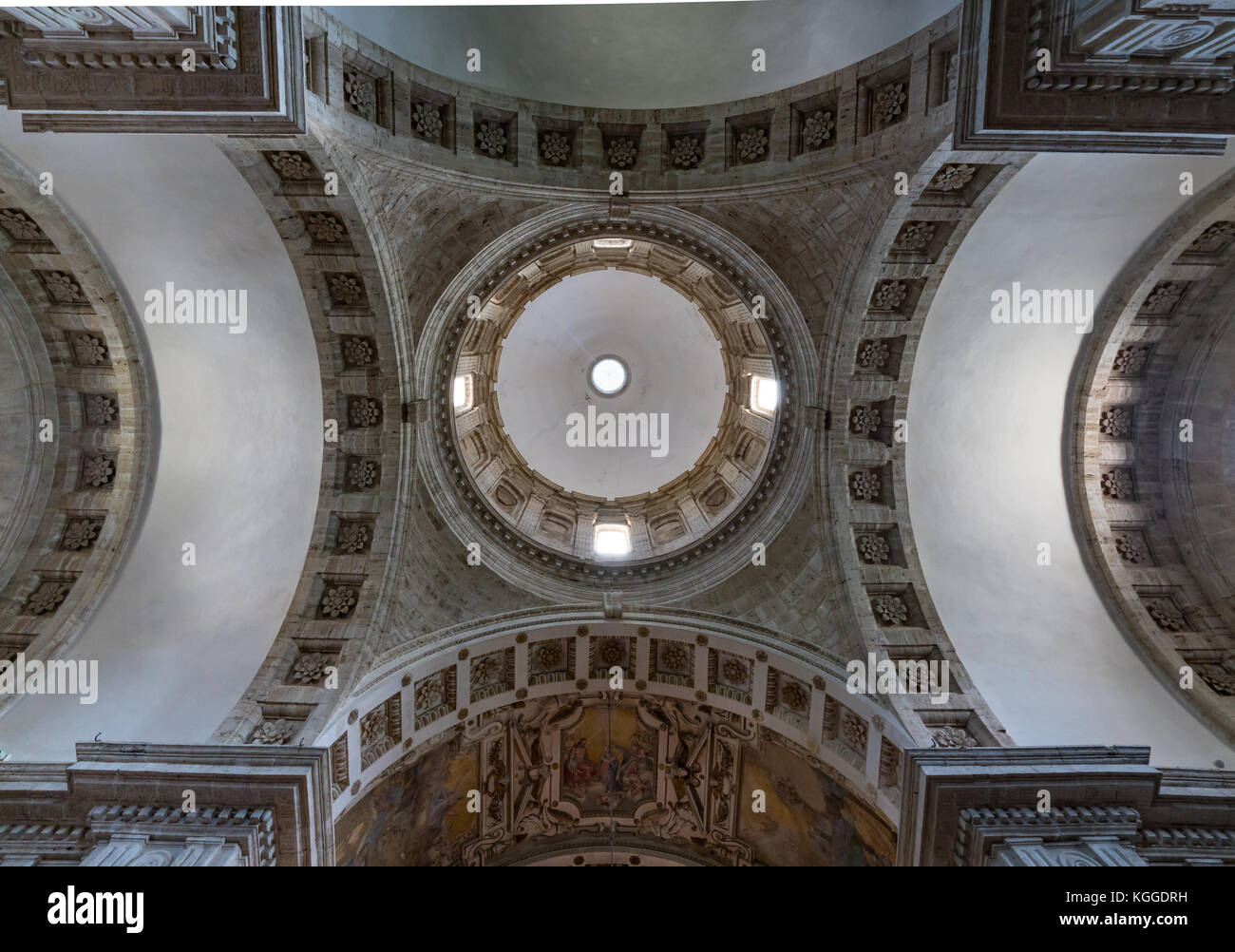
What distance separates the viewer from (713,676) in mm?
17547

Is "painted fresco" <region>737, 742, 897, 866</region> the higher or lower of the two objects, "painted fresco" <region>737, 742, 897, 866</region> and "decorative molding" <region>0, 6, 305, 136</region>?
the lower

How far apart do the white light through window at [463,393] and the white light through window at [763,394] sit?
830cm

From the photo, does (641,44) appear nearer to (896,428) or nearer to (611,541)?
(896,428)

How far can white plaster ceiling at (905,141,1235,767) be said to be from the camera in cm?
1468

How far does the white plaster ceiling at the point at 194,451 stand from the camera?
549 inches

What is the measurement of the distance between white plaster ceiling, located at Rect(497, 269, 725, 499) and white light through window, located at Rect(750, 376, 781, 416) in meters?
4.71

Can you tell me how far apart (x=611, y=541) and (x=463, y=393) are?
6041 millimetres

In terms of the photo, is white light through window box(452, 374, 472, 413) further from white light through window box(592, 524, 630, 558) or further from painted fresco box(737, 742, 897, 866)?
painted fresco box(737, 742, 897, 866)

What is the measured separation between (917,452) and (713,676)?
23.8 feet

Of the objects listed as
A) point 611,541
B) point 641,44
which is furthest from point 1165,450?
point 641,44

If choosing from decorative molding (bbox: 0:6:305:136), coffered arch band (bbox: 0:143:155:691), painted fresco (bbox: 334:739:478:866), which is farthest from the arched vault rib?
coffered arch band (bbox: 0:143:155:691)

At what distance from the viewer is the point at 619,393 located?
30188 millimetres

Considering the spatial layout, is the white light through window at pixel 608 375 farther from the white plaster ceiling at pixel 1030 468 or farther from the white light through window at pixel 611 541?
the white plaster ceiling at pixel 1030 468
